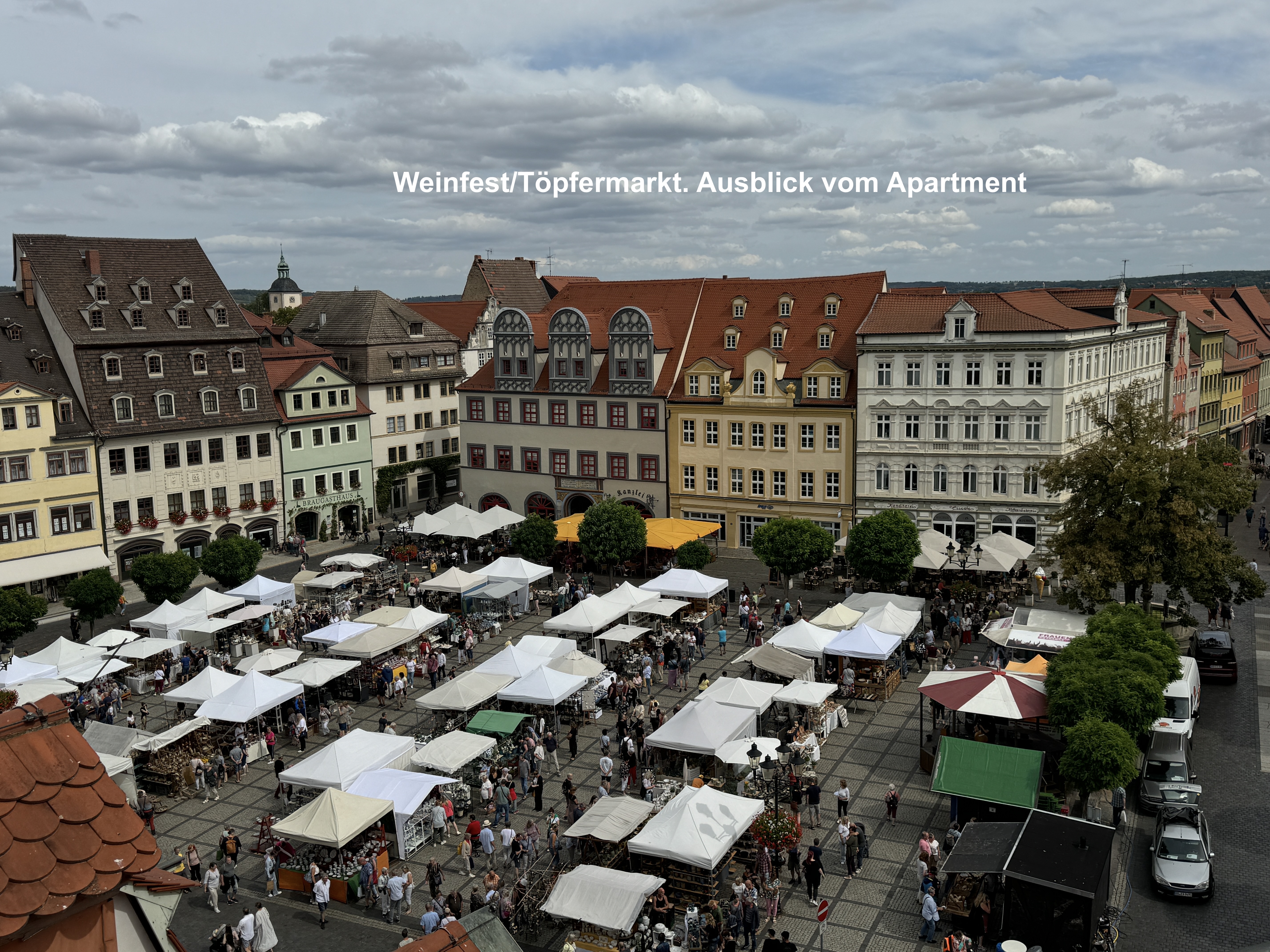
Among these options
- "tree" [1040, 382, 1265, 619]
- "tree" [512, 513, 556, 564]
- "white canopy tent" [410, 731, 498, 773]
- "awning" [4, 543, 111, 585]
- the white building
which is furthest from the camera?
"tree" [512, 513, 556, 564]

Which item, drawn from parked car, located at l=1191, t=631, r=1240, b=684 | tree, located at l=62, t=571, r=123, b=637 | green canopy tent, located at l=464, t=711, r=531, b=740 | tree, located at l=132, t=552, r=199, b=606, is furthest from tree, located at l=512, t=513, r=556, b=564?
parked car, located at l=1191, t=631, r=1240, b=684

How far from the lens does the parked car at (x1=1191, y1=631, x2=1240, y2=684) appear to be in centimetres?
3816

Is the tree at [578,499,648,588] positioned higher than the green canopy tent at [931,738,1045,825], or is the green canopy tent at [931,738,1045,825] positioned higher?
the tree at [578,499,648,588]

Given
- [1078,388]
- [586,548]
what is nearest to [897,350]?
[1078,388]

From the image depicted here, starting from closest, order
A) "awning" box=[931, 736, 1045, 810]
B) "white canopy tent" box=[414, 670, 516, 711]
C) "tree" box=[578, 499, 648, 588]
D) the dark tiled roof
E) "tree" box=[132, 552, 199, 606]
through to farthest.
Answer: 1. "awning" box=[931, 736, 1045, 810]
2. "white canopy tent" box=[414, 670, 516, 711]
3. "tree" box=[132, 552, 199, 606]
4. "tree" box=[578, 499, 648, 588]
5. the dark tiled roof

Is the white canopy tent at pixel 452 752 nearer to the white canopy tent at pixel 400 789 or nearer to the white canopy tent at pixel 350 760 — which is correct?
the white canopy tent at pixel 350 760

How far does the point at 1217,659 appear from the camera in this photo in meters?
38.2

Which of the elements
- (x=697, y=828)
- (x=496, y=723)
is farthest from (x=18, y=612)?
(x=697, y=828)

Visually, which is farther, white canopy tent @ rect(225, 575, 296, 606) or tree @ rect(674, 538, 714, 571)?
tree @ rect(674, 538, 714, 571)

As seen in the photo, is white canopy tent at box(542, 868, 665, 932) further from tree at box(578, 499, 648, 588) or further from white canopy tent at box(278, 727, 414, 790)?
tree at box(578, 499, 648, 588)

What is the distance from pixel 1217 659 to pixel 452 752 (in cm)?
2747

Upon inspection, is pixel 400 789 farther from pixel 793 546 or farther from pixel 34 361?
pixel 34 361

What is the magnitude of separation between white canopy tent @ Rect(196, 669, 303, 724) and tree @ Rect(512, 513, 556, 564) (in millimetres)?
20468

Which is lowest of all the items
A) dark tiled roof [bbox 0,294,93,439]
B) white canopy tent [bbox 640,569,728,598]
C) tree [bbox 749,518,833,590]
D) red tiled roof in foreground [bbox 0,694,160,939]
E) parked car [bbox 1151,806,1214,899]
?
parked car [bbox 1151,806,1214,899]
